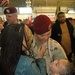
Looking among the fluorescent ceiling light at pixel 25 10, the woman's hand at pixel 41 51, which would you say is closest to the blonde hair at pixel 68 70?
the woman's hand at pixel 41 51

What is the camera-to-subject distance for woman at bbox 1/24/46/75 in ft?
5.08

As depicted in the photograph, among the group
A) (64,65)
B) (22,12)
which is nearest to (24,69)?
(64,65)

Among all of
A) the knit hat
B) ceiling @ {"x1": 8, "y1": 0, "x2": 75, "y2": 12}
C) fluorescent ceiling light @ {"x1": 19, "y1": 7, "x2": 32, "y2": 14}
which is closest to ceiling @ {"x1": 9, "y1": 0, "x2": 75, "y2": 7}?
ceiling @ {"x1": 8, "y1": 0, "x2": 75, "y2": 12}

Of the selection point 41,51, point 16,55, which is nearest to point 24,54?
point 16,55

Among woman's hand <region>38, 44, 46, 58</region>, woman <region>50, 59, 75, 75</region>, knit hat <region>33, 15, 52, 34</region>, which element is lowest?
woman <region>50, 59, 75, 75</region>

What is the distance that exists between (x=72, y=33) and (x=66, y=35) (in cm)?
12

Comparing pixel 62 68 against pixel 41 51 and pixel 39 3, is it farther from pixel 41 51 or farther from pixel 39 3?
pixel 39 3

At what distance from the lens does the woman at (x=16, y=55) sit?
1.55 m

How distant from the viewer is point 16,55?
1.56 meters

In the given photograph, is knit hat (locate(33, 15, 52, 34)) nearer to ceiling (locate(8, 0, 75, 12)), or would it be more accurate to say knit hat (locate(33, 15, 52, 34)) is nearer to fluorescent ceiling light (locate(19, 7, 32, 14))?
fluorescent ceiling light (locate(19, 7, 32, 14))

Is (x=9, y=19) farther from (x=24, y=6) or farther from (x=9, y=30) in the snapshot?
(x=24, y=6)

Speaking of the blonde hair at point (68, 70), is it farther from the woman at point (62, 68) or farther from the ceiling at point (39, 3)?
the ceiling at point (39, 3)

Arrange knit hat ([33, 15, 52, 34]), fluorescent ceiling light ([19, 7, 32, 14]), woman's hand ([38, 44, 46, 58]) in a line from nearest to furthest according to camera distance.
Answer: woman's hand ([38, 44, 46, 58]) < knit hat ([33, 15, 52, 34]) < fluorescent ceiling light ([19, 7, 32, 14])

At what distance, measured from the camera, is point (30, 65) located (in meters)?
1.55
